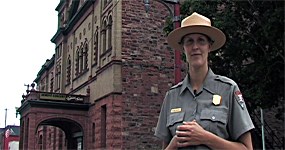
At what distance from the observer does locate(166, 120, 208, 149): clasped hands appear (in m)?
2.50

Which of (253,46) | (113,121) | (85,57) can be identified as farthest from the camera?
(85,57)

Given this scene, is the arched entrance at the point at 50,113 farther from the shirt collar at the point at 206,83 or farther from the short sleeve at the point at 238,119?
the short sleeve at the point at 238,119

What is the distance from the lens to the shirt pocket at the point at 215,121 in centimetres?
258

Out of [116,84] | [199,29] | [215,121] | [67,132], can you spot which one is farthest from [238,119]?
[67,132]

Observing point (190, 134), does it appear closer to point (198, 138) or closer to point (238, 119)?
point (198, 138)

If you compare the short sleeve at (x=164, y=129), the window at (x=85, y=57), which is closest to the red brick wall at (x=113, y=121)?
the window at (x=85, y=57)

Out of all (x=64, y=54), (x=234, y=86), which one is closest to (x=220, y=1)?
(x=234, y=86)

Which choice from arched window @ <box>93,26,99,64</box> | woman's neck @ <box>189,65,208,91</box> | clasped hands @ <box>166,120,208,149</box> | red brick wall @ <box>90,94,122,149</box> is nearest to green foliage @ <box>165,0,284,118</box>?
red brick wall @ <box>90,94,122,149</box>

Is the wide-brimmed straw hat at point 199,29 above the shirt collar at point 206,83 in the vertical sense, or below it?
above

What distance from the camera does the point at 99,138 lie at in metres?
23.1

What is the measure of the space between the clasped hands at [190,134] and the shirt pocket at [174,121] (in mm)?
137

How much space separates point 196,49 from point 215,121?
0.46 meters

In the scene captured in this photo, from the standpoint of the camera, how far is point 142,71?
72.8ft

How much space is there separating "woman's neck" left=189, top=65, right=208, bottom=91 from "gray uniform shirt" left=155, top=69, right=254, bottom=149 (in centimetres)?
3
